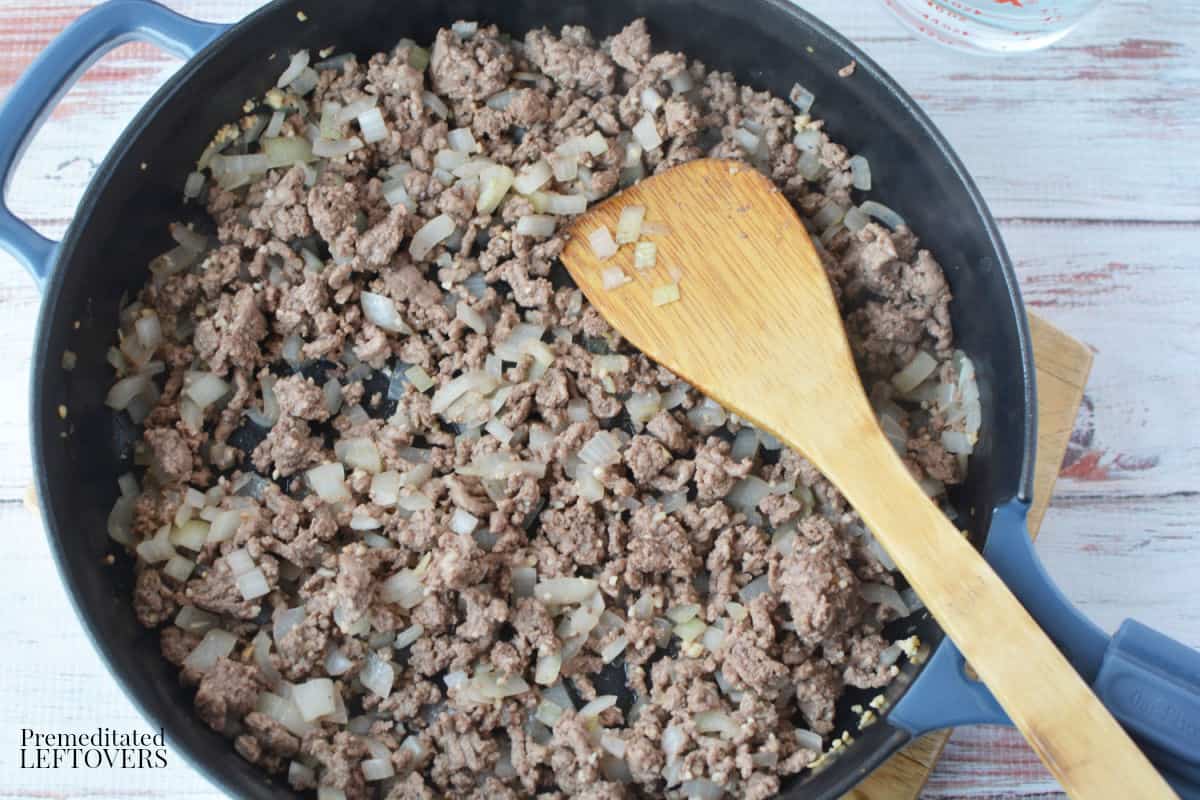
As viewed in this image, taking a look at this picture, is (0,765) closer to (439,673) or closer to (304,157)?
(439,673)

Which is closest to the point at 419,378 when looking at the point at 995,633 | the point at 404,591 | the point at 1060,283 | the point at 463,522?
the point at 463,522

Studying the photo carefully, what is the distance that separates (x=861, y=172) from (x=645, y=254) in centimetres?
48

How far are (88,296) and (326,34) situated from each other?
2.26ft

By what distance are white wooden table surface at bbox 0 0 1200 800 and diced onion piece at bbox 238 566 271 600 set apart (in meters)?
0.46

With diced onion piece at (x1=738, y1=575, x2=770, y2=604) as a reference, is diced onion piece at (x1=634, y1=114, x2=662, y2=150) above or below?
above

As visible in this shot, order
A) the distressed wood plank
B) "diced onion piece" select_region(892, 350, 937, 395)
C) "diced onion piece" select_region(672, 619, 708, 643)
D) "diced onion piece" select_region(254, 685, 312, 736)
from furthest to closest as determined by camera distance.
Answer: the distressed wood plank, "diced onion piece" select_region(892, 350, 937, 395), "diced onion piece" select_region(672, 619, 708, 643), "diced onion piece" select_region(254, 685, 312, 736)

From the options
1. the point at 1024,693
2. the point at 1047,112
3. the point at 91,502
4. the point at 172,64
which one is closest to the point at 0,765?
the point at 91,502

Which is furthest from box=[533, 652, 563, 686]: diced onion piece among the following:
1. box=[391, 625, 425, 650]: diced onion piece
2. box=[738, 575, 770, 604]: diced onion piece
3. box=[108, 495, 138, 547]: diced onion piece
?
box=[108, 495, 138, 547]: diced onion piece

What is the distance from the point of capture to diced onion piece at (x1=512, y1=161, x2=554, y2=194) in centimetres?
221

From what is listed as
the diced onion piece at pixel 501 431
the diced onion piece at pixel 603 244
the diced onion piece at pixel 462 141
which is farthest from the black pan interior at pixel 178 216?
Result: the diced onion piece at pixel 501 431

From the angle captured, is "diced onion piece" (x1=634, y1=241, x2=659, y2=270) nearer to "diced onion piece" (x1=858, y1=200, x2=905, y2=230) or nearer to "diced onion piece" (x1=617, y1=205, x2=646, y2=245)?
"diced onion piece" (x1=617, y1=205, x2=646, y2=245)

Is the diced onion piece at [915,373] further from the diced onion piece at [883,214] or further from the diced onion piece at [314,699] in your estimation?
the diced onion piece at [314,699]

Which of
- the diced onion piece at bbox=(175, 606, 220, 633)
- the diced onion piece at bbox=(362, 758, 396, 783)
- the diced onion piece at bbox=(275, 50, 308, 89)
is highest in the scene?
the diced onion piece at bbox=(275, 50, 308, 89)

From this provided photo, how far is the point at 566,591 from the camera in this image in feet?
6.70
